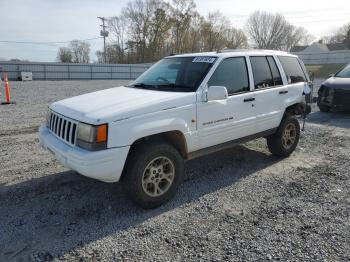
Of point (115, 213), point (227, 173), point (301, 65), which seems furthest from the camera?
point (301, 65)

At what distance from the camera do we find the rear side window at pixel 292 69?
17.6 ft

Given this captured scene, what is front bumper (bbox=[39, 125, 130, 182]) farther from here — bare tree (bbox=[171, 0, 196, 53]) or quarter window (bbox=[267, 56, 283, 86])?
bare tree (bbox=[171, 0, 196, 53])

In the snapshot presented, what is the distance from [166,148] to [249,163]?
2207 millimetres

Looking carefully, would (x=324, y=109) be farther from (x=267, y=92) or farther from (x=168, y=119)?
(x=168, y=119)

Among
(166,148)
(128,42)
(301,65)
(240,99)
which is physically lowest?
(166,148)

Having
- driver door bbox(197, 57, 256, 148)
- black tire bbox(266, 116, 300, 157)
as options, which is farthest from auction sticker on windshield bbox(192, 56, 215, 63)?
black tire bbox(266, 116, 300, 157)

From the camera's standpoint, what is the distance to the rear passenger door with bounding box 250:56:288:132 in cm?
476

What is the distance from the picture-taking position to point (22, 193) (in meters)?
4.05

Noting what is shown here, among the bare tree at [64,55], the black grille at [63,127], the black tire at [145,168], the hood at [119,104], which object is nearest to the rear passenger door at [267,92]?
the hood at [119,104]

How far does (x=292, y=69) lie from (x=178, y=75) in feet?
7.98

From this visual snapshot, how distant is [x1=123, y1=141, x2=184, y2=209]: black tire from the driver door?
537mm

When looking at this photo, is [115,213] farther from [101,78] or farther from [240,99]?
[101,78]

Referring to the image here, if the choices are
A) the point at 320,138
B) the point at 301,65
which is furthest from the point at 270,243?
the point at 320,138

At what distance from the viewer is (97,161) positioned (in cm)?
314
